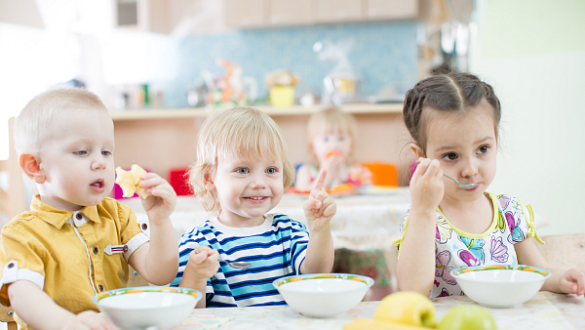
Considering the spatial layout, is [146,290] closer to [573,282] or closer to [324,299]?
[324,299]

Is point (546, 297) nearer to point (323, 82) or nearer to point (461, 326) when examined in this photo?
point (461, 326)

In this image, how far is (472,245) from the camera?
3.38ft

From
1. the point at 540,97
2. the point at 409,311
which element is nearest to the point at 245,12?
the point at 540,97

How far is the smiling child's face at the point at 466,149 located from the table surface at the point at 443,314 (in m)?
0.23

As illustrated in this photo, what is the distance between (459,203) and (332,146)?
173cm

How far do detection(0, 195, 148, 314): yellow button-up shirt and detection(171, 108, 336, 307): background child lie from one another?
0.13 metres

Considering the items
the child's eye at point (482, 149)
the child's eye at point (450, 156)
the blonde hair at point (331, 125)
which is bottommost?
the child's eye at point (450, 156)

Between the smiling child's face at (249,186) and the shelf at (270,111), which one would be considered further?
the shelf at (270,111)

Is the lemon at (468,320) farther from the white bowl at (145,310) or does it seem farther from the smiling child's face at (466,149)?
the smiling child's face at (466,149)

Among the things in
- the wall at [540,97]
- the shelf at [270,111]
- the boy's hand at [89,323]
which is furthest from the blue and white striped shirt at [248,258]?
the shelf at [270,111]

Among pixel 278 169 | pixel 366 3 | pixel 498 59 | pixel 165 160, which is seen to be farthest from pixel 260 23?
pixel 278 169

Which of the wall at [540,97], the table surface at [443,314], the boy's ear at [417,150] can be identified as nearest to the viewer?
the table surface at [443,314]

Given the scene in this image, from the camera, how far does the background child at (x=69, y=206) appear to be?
824 millimetres

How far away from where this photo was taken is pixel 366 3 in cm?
377
